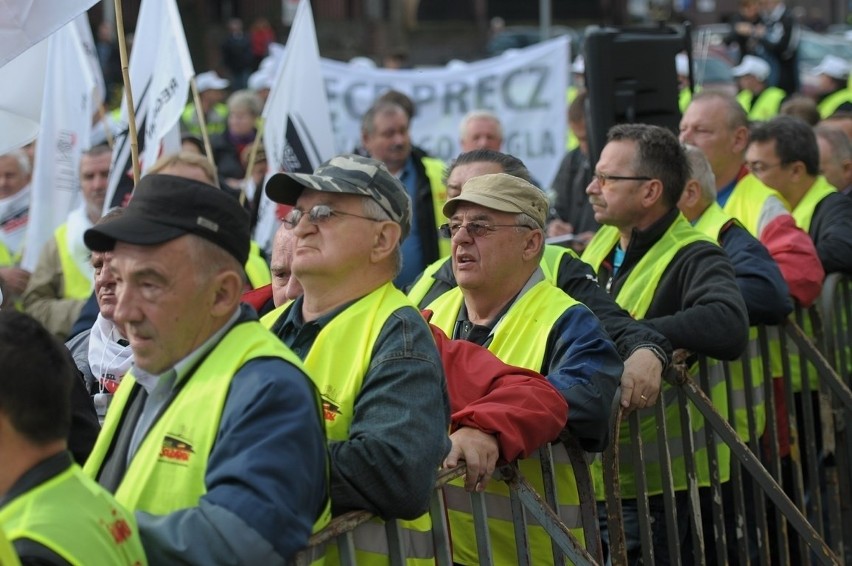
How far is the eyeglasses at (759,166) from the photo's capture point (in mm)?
8070

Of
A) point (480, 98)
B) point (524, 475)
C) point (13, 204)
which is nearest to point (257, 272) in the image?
point (524, 475)

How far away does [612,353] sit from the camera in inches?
187

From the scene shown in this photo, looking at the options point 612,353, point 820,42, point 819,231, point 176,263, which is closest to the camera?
point 176,263

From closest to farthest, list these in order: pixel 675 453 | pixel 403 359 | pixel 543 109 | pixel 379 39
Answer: pixel 403 359 < pixel 675 453 < pixel 543 109 < pixel 379 39

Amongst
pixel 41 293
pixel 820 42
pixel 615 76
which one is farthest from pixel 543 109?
pixel 820 42

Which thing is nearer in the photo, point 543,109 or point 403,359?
point 403,359

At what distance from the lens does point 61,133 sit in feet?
31.5

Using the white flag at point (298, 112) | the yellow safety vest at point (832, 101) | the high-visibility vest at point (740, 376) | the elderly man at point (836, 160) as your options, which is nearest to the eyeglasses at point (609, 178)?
the high-visibility vest at point (740, 376)

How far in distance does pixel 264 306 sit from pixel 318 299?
126 cm

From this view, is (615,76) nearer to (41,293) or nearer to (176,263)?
(41,293)

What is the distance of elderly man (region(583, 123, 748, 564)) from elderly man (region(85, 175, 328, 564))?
254 cm

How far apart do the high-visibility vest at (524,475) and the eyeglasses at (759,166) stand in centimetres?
343

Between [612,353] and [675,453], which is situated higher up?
[612,353]

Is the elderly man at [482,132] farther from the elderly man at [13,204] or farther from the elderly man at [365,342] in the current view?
the elderly man at [365,342]
